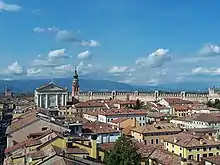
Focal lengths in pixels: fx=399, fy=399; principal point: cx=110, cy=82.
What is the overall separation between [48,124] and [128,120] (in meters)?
18.2

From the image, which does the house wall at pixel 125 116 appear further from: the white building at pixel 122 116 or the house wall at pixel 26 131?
the house wall at pixel 26 131

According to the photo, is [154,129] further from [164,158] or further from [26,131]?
[26,131]

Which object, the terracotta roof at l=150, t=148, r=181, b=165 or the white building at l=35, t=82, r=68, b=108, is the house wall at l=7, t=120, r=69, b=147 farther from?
the white building at l=35, t=82, r=68, b=108

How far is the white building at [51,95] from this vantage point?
299 feet

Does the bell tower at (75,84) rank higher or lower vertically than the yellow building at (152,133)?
higher

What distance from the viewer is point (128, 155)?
2200 cm

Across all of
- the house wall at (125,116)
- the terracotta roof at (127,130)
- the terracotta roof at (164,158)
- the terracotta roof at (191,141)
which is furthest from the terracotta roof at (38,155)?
the house wall at (125,116)

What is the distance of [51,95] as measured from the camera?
3654 inches

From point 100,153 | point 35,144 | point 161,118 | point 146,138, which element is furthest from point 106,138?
point 161,118

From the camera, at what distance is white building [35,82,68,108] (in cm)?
9106

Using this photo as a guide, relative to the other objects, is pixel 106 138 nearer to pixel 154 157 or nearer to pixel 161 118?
pixel 154 157

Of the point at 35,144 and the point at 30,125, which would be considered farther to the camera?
the point at 30,125

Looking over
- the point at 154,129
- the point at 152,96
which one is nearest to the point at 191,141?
the point at 154,129

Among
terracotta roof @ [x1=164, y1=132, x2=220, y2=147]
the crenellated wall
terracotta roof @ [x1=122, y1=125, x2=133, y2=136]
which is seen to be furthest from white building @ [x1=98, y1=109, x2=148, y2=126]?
the crenellated wall
